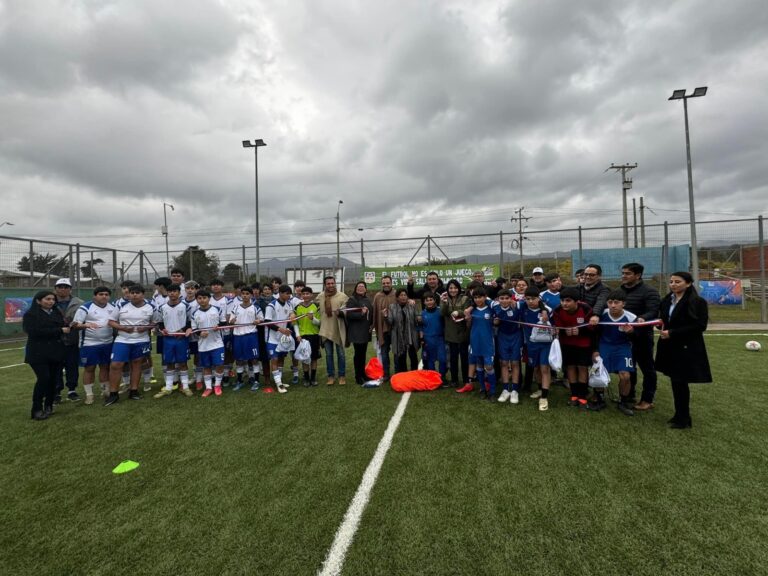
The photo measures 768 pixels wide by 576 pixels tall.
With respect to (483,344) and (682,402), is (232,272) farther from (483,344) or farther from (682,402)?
(682,402)

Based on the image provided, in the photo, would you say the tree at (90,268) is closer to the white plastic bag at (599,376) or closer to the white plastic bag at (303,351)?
the white plastic bag at (303,351)

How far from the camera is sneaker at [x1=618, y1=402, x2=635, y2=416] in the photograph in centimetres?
487

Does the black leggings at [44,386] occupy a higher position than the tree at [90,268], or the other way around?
the tree at [90,268]

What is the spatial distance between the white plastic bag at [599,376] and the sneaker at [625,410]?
1.50ft

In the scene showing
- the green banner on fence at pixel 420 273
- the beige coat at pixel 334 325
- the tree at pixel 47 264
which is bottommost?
the beige coat at pixel 334 325

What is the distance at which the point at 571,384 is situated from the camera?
17.5ft

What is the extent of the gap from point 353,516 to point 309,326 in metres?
4.32

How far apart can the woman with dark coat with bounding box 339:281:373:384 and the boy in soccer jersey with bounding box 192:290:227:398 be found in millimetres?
2247

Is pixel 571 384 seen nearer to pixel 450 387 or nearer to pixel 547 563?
pixel 450 387

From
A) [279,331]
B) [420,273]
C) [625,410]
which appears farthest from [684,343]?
[420,273]

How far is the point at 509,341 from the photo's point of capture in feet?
18.4

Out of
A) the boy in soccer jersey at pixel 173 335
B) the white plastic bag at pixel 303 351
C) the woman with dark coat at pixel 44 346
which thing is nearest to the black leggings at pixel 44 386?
the woman with dark coat at pixel 44 346

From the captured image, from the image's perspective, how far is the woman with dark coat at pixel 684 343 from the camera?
4.27 meters

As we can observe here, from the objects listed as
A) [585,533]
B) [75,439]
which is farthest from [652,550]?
[75,439]
